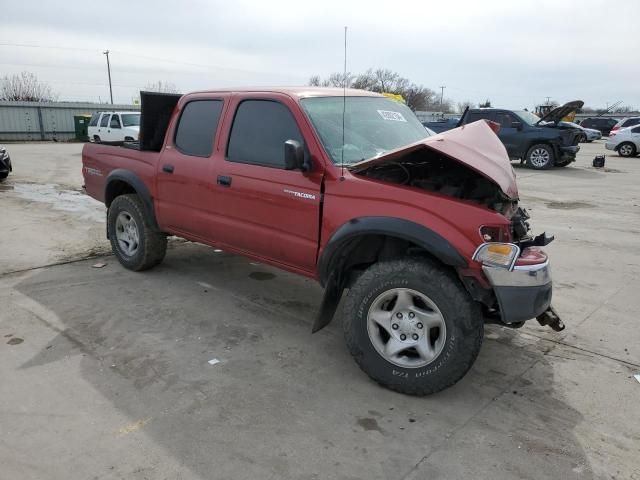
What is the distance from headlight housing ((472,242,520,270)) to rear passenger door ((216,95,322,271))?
1.20 m

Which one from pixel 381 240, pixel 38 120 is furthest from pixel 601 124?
pixel 381 240

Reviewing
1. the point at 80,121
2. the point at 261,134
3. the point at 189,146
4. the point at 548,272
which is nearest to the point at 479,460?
the point at 548,272

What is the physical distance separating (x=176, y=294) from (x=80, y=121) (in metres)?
28.2

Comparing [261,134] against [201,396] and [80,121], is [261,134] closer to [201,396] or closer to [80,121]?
[201,396]

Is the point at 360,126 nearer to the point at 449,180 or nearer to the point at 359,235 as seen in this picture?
the point at 449,180

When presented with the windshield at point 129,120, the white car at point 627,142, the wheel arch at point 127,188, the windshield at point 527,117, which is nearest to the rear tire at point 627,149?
the white car at point 627,142

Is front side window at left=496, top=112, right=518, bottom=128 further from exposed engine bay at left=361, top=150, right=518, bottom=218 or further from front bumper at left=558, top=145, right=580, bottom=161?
exposed engine bay at left=361, top=150, right=518, bottom=218

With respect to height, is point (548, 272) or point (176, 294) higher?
point (548, 272)

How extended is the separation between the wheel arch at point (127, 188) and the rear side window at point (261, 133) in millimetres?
1316

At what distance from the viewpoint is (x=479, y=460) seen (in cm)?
266

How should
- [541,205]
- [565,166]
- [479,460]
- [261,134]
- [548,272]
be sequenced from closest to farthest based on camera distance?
[479,460] < [548,272] < [261,134] < [541,205] < [565,166]

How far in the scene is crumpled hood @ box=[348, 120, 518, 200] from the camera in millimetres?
3076

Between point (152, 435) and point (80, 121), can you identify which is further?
point (80, 121)

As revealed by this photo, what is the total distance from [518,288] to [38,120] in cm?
3216
